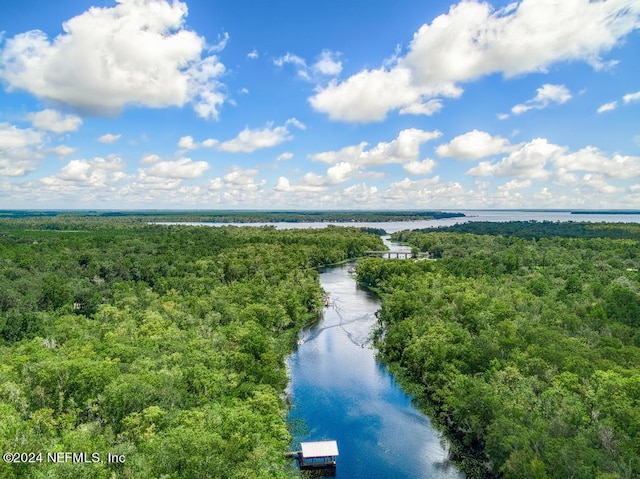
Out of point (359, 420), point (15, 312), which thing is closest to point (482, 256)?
point (359, 420)

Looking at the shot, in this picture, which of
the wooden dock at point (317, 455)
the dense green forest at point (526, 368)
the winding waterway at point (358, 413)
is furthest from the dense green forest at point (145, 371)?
the dense green forest at point (526, 368)

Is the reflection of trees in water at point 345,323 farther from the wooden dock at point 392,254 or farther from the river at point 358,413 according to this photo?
the wooden dock at point 392,254

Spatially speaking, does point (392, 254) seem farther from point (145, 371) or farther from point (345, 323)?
point (145, 371)

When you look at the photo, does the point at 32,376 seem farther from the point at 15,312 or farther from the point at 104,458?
the point at 15,312

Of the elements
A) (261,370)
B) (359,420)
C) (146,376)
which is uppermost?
(146,376)

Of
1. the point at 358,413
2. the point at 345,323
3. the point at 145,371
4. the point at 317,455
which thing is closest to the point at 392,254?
the point at 345,323

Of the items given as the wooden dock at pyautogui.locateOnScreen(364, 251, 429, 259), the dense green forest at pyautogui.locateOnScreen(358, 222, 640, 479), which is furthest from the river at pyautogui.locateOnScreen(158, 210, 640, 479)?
the wooden dock at pyautogui.locateOnScreen(364, 251, 429, 259)

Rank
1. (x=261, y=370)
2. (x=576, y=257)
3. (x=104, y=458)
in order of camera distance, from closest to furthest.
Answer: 1. (x=104, y=458)
2. (x=261, y=370)
3. (x=576, y=257)
